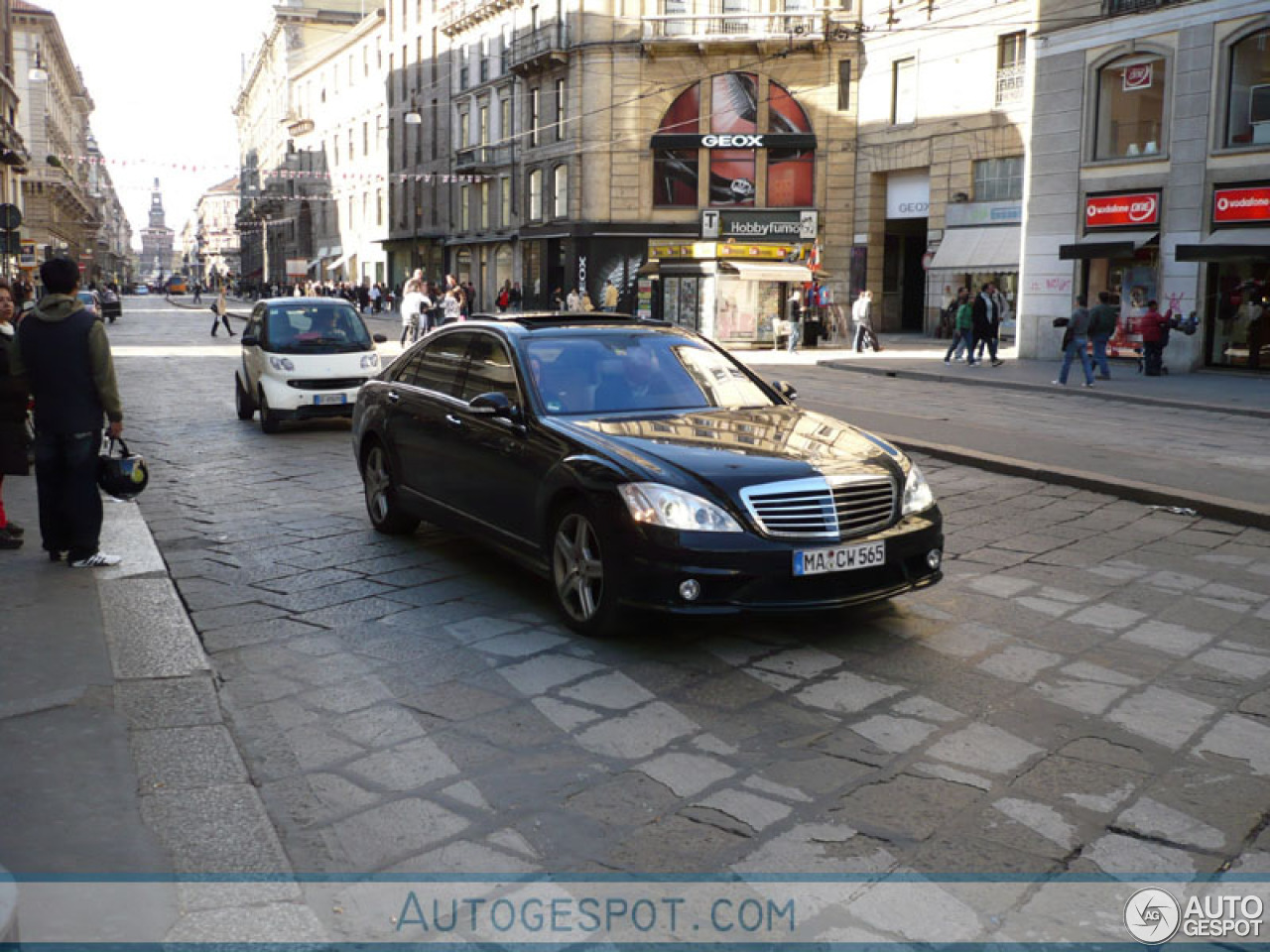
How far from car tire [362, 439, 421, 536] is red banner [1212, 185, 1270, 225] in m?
21.2

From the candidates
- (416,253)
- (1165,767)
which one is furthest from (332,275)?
(1165,767)

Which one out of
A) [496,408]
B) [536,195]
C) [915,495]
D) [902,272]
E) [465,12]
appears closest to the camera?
[915,495]

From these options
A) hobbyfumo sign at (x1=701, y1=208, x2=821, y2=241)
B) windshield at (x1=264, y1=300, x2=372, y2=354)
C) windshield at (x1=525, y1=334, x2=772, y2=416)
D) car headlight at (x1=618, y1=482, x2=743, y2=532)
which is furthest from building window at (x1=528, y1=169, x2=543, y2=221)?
car headlight at (x1=618, y1=482, x2=743, y2=532)

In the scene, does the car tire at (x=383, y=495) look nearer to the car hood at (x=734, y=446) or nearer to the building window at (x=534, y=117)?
the car hood at (x=734, y=446)

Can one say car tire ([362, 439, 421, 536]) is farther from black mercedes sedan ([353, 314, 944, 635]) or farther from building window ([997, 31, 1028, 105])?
building window ([997, 31, 1028, 105])

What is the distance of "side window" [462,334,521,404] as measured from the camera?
6.72 meters

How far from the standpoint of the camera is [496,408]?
21.2ft

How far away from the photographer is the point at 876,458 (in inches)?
237

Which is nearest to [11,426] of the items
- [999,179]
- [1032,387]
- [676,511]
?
[676,511]

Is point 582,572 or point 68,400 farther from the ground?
point 68,400

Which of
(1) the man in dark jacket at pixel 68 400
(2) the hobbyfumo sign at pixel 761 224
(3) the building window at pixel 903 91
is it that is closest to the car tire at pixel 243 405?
(1) the man in dark jacket at pixel 68 400

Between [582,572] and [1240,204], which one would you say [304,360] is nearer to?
[582,572]

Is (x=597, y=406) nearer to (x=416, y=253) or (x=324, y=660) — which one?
(x=324, y=660)

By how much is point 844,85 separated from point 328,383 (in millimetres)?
31605
